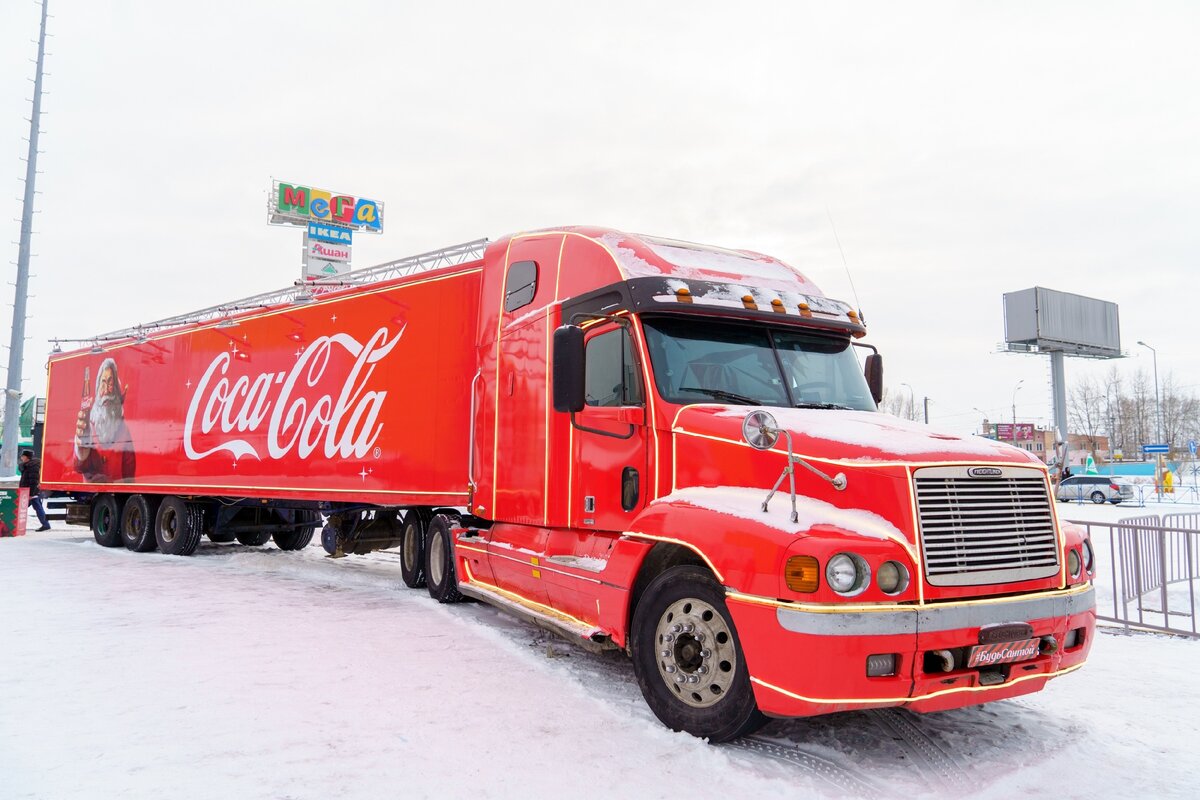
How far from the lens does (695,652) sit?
4.78 m

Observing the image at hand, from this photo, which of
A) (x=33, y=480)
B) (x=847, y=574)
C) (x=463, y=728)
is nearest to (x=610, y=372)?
(x=847, y=574)

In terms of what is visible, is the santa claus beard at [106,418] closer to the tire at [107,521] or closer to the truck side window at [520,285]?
the tire at [107,521]

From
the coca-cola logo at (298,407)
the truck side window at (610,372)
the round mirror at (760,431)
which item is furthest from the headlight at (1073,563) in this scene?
the coca-cola logo at (298,407)

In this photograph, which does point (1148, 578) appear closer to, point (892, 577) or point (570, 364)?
point (892, 577)

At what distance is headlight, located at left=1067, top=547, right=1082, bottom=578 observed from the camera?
4871 mm

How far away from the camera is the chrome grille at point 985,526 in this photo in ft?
14.1

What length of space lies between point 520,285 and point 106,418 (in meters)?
11.9

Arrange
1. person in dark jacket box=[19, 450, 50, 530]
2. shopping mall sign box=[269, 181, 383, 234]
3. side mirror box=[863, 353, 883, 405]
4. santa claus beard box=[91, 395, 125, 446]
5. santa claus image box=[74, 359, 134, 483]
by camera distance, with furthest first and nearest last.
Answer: shopping mall sign box=[269, 181, 383, 234] → person in dark jacket box=[19, 450, 50, 530] → santa claus beard box=[91, 395, 125, 446] → santa claus image box=[74, 359, 134, 483] → side mirror box=[863, 353, 883, 405]

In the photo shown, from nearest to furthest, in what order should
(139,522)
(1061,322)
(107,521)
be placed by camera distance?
(139,522)
(107,521)
(1061,322)

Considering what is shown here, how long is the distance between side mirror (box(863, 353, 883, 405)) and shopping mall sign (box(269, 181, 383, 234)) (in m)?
48.4

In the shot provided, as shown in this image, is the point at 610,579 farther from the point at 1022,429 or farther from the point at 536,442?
the point at 1022,429

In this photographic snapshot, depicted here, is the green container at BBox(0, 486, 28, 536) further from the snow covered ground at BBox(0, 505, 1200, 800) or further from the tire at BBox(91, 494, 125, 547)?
the snow covered ground at BBox(0, 505, 1200, 800)

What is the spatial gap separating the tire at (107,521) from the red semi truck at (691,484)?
7421mm

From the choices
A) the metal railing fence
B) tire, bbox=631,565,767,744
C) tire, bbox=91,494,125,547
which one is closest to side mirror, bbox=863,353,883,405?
tire, bbox=631,565,767,744
